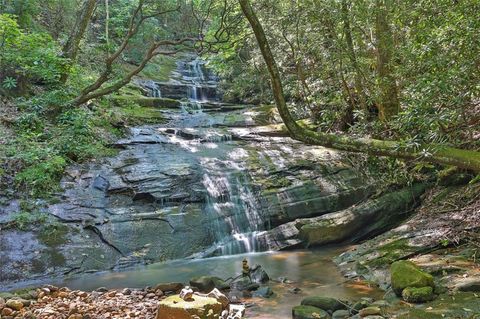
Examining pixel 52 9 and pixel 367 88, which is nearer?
pixel 367 88

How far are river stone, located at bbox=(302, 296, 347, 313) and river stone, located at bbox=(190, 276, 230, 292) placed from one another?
1651 mm

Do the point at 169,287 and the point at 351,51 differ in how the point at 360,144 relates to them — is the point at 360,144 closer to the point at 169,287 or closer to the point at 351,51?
the point at 169,287

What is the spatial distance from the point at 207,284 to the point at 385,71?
7.12 metres

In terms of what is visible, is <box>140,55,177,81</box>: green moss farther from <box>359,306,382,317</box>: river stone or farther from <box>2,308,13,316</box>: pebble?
<box>359,306,382,317</box>: river stone

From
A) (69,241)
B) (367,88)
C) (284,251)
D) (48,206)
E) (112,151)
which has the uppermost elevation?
(367,88)

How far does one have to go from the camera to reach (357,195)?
11156 millimetres

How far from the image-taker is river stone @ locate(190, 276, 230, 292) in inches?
272

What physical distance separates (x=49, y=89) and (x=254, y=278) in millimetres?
9065

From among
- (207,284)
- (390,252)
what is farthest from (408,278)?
(207,284)

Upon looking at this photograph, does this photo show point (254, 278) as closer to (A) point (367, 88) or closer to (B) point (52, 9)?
(A) point (367, 88)

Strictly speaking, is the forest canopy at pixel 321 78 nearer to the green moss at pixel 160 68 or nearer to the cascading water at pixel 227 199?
the cascading water at pixel 227 199

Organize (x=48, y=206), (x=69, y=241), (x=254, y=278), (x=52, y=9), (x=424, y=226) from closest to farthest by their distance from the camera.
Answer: (x=254, y=278)
(x=424, y=226)
(x=69, y=241)
(x=48, y=206)
(x=52, y=9)

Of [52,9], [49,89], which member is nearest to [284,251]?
[49,89]

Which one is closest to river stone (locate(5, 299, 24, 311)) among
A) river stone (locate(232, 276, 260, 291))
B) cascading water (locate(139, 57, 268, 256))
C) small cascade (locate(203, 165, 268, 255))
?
river stone (locate(232, 276, 260, 291))
